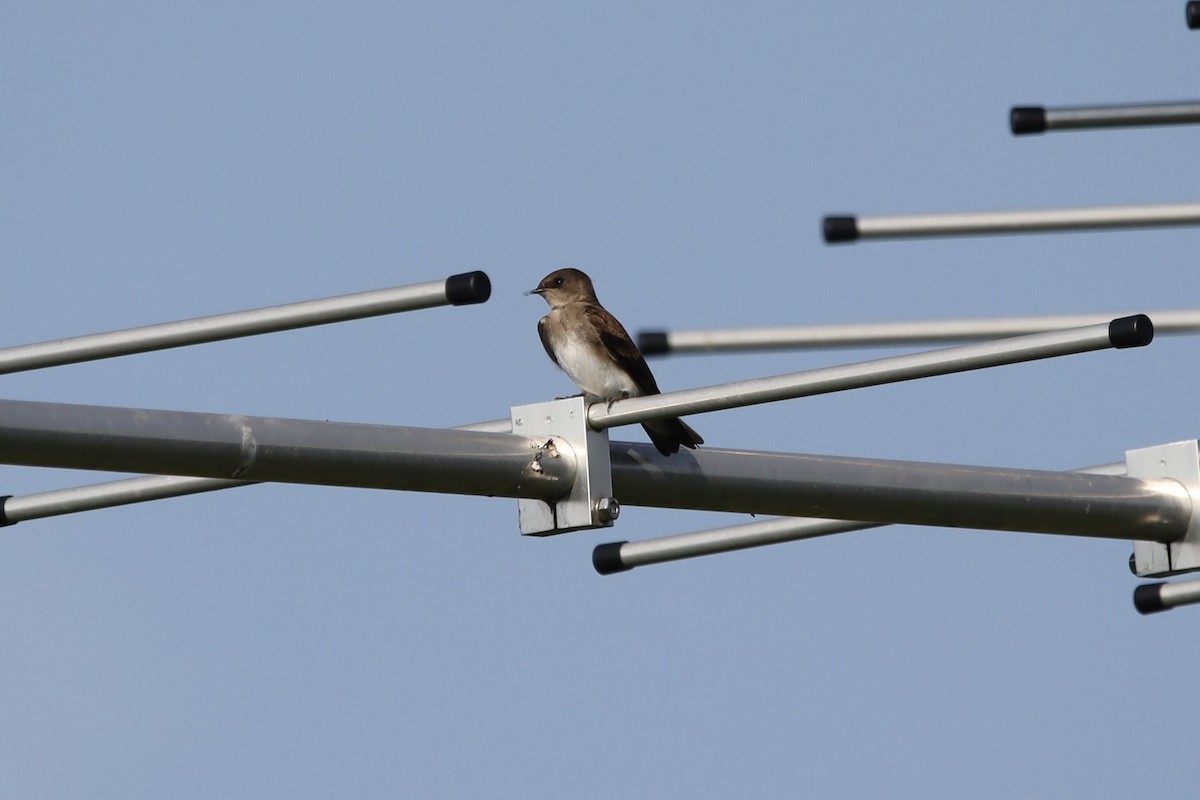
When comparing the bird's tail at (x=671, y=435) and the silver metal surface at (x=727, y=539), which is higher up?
the bird's tail at (x=671, y=435)

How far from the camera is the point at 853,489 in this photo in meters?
5.64

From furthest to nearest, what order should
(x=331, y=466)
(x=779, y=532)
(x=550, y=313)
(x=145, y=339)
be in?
(x=550, y=313) < (x=779, y=532) < (x=145, y=339) < (x=331, y=466)

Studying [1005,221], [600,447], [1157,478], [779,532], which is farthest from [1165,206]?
[600,447]

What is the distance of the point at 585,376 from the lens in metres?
9.47

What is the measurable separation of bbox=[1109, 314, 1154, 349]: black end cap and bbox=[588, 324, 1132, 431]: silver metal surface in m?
0.02

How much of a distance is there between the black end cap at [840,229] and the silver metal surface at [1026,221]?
23 millimetres

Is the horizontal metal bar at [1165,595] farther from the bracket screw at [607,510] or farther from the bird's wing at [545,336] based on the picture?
the bird's wing at [545,336]

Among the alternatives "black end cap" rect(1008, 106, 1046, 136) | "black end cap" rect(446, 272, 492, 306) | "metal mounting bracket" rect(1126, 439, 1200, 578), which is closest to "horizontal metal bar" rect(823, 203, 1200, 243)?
"black end cap" rect(1008, 106, 1046, 136)

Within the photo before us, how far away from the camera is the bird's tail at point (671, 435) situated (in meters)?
5.80

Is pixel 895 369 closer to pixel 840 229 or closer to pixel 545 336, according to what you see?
pixel 840 229

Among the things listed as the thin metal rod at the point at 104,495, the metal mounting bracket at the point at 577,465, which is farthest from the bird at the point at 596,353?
the metal mounting bracket at the point at 577,465

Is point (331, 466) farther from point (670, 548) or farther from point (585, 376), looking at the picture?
point (585, 376)

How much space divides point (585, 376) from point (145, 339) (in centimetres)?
345

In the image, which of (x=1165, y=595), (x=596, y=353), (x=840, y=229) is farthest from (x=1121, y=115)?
(x=596, y=353)
